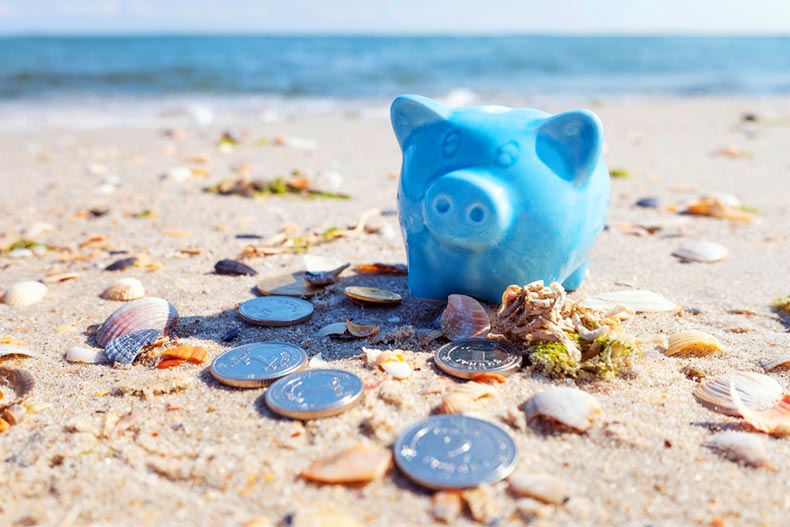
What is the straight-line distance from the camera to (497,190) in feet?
9.62

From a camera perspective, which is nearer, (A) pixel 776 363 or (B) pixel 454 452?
(B) pixel 454 452

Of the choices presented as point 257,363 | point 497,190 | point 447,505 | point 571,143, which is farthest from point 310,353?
point 571,143

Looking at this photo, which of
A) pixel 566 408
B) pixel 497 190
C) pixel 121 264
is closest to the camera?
pixel 566 408

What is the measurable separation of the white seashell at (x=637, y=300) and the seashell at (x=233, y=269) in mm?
1999

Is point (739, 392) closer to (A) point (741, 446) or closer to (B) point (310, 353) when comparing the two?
(A) point (741, 446)

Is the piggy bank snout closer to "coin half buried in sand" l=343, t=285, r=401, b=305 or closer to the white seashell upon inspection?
"coin half buried in sand" l=343, t=285, r=401, b=305

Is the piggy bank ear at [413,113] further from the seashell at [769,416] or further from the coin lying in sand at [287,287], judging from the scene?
the seashell at [769,416]

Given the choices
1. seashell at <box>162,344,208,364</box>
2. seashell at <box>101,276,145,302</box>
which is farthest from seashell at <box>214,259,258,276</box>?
seashell at <box>162,344,208,364</box>

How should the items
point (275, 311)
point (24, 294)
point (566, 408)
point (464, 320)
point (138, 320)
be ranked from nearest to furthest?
point (566, 408) → point (464, 320) → point (138, 320) → point (275, 311) → point (24, 294)

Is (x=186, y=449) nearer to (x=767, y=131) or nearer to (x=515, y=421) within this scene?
(x=515, y=421)

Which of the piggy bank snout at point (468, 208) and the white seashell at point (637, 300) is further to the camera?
the white seashell at point (637, 300)

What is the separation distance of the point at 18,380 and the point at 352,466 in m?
1.54

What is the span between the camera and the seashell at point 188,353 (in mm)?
3039

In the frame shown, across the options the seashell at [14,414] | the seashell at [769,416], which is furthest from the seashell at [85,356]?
the seashell at [769,416]
